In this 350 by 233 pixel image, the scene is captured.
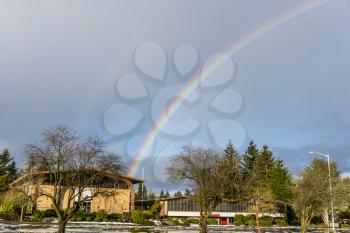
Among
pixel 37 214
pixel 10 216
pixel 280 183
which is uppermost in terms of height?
pixel 280 183

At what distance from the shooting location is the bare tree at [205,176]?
35406mm

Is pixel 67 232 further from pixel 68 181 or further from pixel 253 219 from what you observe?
pixel 253 219


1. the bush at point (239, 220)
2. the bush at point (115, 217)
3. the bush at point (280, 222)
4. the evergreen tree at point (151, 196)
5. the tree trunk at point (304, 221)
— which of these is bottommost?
the bush at point (280, 222)

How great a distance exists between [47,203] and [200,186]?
144 feet

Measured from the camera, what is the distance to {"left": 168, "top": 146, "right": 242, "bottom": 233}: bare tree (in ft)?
116

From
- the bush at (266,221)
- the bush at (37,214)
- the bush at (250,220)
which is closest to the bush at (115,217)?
the bush at (37,214)

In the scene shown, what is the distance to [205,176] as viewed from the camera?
37156 millimetres

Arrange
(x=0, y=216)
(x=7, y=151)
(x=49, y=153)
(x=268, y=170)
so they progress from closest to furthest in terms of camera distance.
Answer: (x=49, y=153), (x=0, y=216), (x=268, y=170), (x=7, y=151)

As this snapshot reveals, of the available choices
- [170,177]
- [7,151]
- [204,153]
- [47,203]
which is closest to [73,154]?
[170,177]

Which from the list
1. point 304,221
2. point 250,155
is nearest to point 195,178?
point 304,221

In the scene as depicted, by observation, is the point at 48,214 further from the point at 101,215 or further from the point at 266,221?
the point at 266,221

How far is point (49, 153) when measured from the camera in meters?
28.6

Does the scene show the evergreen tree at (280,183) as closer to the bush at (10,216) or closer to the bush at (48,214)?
the bush at (48,214)

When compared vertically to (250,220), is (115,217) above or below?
above
